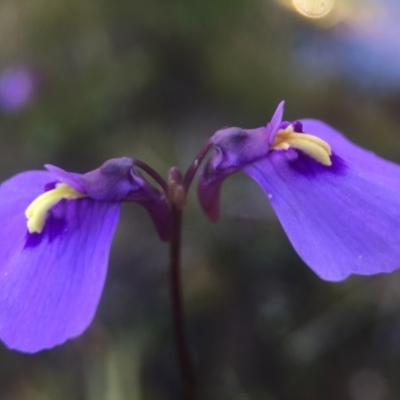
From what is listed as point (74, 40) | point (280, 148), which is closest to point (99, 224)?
point (280, 148)

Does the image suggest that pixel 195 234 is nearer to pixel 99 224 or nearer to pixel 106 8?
pixel 99 224

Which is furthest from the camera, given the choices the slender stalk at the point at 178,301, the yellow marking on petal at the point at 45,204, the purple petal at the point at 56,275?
the slender stalk at the point at 178,301

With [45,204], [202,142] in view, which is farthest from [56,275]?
[202,142]

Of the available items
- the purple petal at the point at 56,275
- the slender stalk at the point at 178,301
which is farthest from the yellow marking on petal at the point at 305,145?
the purple petal at the point at 56,275

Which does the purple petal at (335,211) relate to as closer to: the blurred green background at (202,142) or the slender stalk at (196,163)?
the slender stalk at (196,163)

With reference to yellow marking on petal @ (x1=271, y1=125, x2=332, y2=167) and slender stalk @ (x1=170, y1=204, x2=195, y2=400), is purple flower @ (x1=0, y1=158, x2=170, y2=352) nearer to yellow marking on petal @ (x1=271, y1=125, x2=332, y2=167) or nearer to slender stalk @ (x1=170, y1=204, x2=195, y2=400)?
slender stalk @ (x1=170, y1=204, x2=195, y2=400)

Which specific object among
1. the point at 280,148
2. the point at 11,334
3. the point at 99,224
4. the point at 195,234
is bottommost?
the point at 195,234
